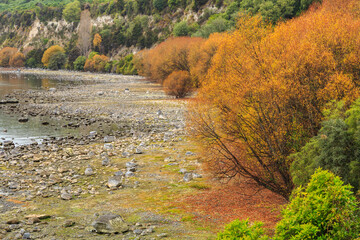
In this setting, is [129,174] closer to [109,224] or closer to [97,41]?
[109,224]

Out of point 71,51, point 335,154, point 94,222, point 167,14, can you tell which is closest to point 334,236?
point 335,154

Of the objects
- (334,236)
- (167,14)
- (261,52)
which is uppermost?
(167,14)

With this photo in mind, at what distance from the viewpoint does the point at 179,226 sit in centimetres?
1263

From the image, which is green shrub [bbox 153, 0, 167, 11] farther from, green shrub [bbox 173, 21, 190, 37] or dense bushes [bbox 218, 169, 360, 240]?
dense bushes [bbox 218, 169, 360, 240]

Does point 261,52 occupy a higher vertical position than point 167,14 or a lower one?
lower

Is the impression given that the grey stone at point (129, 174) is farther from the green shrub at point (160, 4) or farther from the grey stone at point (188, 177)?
the green shrub at point (160, 4)

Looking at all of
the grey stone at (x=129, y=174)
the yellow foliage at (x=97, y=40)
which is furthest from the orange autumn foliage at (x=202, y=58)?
the yellow foliage at (x=97, y=40)

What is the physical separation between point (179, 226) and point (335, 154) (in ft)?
19.3

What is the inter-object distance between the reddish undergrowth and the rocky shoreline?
42.8 inches

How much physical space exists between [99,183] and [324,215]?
1346 centimetres

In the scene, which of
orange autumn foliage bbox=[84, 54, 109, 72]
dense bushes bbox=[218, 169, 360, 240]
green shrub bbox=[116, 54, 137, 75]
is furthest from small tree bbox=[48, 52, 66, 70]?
dense bushes bbox=[218, 169, 360, 240]

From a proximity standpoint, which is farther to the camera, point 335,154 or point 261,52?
point 261,52

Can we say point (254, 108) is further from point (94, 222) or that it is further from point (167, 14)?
point (167, 14)

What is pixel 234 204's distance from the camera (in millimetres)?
14883
